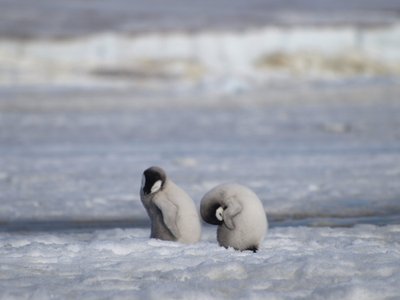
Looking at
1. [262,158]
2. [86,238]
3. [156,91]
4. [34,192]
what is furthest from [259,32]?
[86,238]

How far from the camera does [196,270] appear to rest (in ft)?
13.1

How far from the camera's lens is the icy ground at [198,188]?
3883mm

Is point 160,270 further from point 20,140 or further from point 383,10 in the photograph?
point 383,10

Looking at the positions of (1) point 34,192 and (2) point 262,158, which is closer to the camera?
(1) point 34,192

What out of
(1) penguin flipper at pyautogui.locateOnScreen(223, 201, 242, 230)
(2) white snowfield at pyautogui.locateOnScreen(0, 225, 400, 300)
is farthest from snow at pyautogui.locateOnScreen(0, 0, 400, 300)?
(1) penguin flipper at pyautogui.locateOnScreen(223, 201, 242, 230)

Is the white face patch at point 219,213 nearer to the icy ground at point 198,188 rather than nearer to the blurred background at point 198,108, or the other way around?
the icy ground at point 198,188

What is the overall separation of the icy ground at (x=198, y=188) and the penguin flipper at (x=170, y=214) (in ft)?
0.34

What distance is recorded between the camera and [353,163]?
874 centimetres

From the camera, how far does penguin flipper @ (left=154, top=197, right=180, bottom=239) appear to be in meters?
4.61

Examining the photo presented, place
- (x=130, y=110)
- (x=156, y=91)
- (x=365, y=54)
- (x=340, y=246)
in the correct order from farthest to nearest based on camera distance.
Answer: (x=365, y=54)
(x=156, y=91)
(x=130, y=110)
(x=340, y=246)

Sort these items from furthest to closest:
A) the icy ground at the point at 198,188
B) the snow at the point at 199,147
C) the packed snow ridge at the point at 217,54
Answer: the packed snow ridge at the point at 217,54
the snow at the point at 199,147
the icy ground at the point at 198,188

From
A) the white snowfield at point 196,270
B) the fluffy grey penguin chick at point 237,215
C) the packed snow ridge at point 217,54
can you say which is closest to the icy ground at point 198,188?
the white snowfield at point 196,270

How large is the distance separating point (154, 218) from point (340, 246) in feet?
2.79

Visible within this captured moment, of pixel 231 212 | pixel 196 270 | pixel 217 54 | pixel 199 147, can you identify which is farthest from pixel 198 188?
pixel 217 54
